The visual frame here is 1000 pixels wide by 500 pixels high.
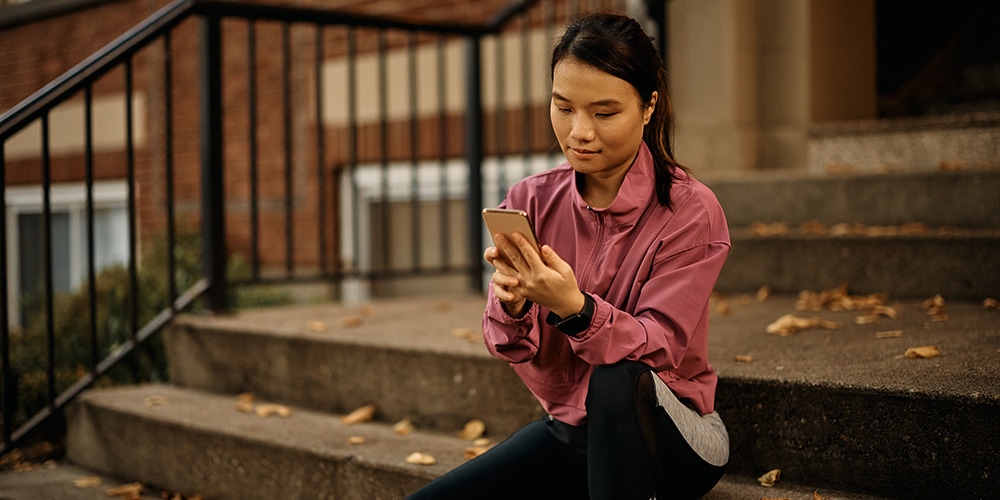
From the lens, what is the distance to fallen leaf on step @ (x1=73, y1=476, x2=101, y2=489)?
10.3 feet

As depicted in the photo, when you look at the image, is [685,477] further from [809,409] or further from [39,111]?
[39,111]

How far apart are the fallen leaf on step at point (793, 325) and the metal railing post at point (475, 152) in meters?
1.74

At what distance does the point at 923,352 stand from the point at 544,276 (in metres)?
1.15

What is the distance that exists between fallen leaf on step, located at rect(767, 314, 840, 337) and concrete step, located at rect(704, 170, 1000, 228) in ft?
3.18

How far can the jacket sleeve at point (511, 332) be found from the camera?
73.2 inches

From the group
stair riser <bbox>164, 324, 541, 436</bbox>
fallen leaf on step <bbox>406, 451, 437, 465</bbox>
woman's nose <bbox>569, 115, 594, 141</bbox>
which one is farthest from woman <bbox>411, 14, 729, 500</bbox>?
stair riser <bbox>164, 324, 541, 436</bbox>

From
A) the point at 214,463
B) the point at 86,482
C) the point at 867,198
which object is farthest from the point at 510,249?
the point at 867,198

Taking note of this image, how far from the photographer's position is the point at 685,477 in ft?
6.07

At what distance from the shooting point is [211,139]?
3627 millimetres

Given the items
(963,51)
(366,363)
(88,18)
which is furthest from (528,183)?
(88,18)

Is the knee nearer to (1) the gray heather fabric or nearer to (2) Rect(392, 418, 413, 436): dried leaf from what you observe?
(1) the gray heather fabric

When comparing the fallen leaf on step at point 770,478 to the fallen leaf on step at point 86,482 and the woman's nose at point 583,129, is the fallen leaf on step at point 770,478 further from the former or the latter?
the fallen leaf on step at point 86,482

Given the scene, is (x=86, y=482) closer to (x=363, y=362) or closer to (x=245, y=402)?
(x=245, y=402)

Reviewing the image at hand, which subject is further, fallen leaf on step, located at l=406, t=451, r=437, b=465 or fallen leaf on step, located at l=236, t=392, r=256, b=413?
fallen leaf on step, located at l=236, t=392, r=256, b=413
